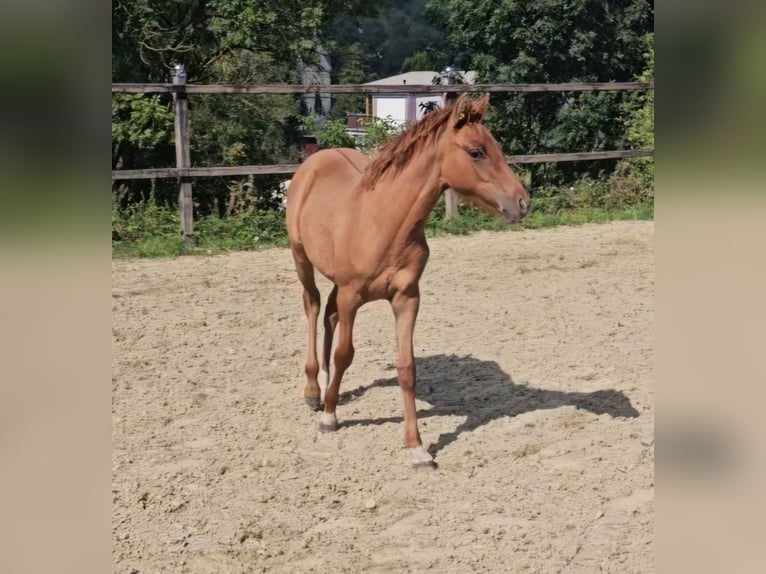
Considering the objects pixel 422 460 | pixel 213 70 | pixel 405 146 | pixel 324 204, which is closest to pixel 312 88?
pixel 213 70

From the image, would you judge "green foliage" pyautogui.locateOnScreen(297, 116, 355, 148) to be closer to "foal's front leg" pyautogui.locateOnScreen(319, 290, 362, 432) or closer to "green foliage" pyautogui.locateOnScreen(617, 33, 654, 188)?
"green foliage" pyautogui.locateOnScreen(617, 33, 654, 188)

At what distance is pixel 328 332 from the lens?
4.76 m

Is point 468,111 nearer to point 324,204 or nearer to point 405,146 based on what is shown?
point 405,146

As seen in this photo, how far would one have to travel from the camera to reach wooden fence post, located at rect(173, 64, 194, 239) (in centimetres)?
927

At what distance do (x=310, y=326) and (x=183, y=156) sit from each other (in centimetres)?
529

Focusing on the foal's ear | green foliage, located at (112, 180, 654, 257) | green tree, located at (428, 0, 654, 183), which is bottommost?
green foliage, located at (112, 180, 654, 257)

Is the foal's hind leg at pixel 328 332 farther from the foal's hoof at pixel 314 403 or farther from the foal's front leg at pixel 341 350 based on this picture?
the foal's front leg at pixel 341 350

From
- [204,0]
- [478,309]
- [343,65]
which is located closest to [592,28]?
[343,65]

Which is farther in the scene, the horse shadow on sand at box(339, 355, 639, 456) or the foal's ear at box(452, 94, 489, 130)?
the horse shadow on sand at box(339, 355, 639, 456)

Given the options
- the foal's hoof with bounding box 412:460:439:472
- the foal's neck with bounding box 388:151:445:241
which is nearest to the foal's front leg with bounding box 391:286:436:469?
the foal's hoof with bounding box 412:460:439:472

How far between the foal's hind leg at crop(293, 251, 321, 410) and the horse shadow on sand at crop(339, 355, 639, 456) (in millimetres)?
214

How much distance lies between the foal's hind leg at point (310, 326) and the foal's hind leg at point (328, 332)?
0.07m

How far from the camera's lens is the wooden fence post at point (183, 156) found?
927 centimetres
